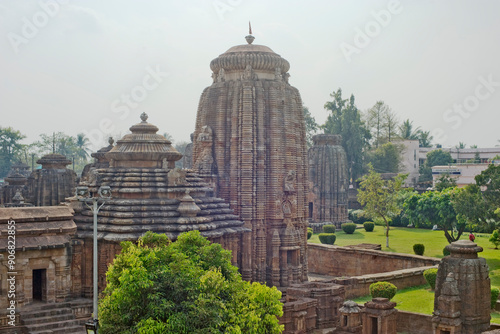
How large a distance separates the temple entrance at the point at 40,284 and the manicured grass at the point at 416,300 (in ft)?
44.2

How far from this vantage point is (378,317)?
72.4ft

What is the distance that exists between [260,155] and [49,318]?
11.2m

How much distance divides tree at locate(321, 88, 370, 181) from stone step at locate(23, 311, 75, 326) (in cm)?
5494

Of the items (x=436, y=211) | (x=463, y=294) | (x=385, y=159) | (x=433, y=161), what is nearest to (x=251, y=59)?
(x=463, y=294)

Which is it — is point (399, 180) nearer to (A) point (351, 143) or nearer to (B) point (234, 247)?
(A) point (351, 143)

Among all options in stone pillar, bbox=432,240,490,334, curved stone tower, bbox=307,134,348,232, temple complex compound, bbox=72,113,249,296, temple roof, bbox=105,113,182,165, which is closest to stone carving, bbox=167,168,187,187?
temple complex compound, bbox=72,113,249,296

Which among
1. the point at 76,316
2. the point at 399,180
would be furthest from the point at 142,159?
the point at 399,180

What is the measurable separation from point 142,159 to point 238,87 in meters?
5.88

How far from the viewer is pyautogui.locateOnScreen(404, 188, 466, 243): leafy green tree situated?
40.2 meters

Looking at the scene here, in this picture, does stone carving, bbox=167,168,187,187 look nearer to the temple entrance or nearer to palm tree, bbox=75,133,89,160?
the temple entrance

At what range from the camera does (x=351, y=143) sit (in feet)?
236

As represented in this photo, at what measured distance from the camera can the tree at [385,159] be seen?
79.7 metres

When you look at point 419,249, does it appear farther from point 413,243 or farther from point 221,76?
point 221,76

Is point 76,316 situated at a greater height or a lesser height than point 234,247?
lesser
